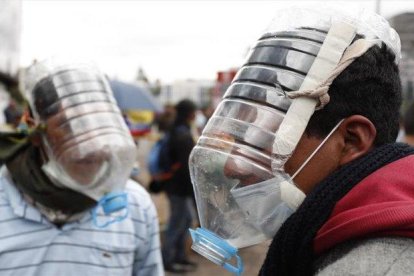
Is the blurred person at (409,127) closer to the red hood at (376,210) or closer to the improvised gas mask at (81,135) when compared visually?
the improvised gas mask at (81,135)

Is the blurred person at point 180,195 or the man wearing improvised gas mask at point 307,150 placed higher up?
the man wearing improvised gas mask at point 307,150

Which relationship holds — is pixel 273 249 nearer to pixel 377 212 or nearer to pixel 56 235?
pixel 377 212

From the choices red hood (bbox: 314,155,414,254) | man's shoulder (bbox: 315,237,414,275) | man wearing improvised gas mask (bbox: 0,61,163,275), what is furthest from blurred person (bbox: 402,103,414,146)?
man's shoulder (bbox: 315,237,414,275)

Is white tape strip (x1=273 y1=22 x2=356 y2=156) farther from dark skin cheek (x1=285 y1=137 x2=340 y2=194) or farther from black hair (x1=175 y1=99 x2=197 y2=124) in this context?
black hair (x1=175 y1=99 x2=197 y2=124)

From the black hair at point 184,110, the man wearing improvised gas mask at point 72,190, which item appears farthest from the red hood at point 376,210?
the black hair at point 184,110

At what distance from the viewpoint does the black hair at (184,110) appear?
19.6 ft

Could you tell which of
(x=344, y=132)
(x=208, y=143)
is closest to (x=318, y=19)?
(x=344, y=132)

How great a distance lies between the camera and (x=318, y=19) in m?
1.30

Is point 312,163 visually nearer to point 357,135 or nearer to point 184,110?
point 357,135

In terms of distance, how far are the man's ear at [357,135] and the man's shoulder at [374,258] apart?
0.80 ft

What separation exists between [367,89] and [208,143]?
1.35 feet

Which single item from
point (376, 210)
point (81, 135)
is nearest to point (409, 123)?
point (81, 135)

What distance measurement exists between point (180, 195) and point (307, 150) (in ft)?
15.5

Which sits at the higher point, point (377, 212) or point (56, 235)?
point (377, 212)
